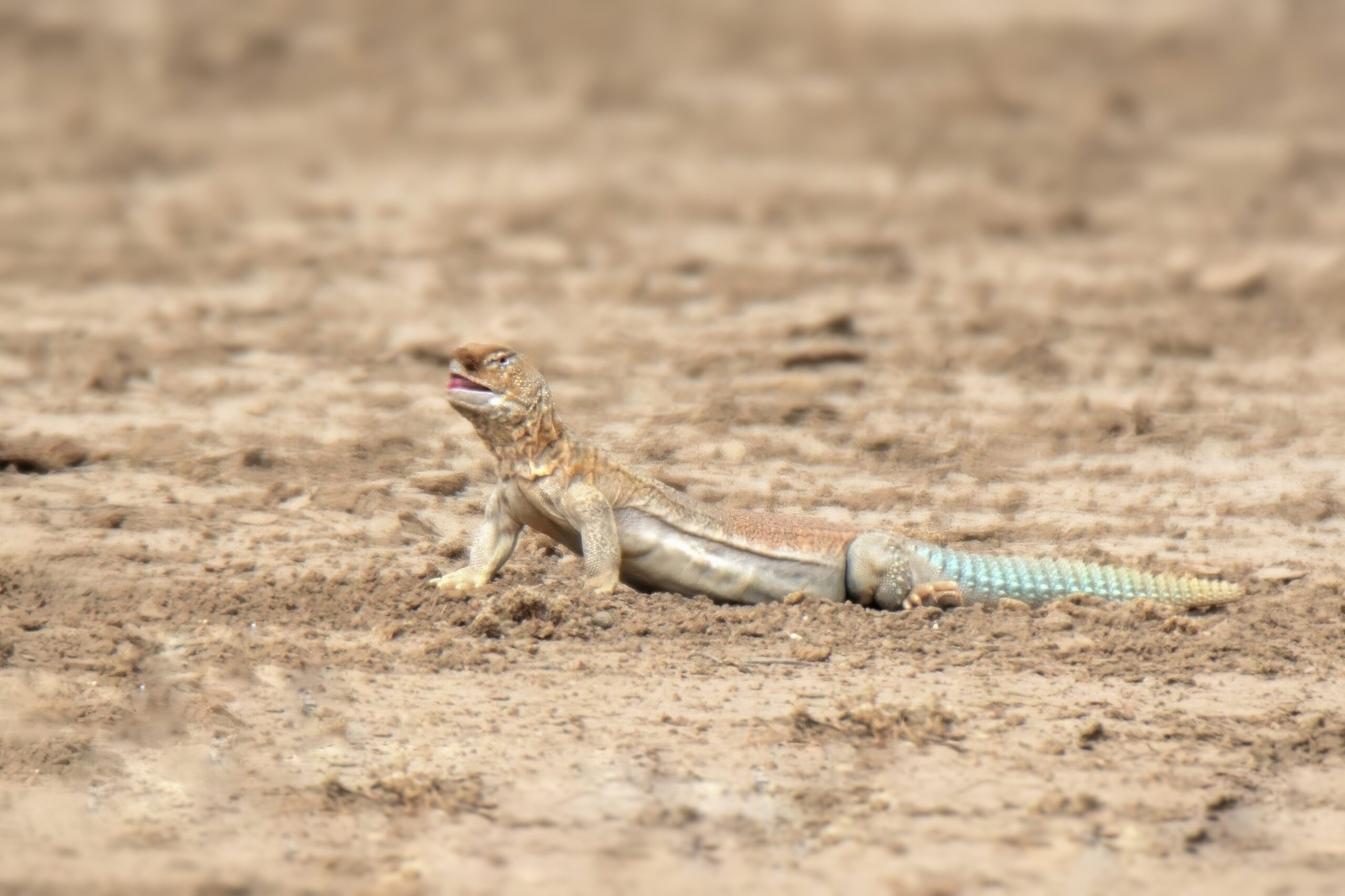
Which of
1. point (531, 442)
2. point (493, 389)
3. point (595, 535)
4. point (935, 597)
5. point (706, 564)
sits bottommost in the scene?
point (935, 597)

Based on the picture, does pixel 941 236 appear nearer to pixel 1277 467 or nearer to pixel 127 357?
pixel 1277 467

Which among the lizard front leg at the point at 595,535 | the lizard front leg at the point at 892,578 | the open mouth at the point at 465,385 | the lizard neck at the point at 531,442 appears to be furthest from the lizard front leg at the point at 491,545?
the lizard front leg at the point at 892,578

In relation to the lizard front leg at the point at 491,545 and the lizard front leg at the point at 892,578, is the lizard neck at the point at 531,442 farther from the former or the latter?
the lizard front leg at the point at 892,578

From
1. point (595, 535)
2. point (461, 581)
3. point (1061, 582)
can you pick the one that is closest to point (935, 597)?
point (1061, 582)

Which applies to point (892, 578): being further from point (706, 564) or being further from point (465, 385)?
point (465, 385)

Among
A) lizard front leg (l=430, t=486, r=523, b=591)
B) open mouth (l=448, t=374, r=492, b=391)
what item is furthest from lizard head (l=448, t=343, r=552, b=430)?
lizard front leg (l=430, t=486, r=523, b=591)

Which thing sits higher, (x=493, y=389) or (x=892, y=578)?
(x=493, y=389)
